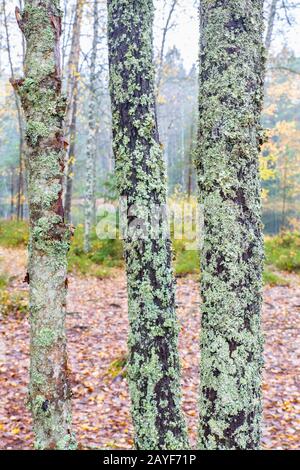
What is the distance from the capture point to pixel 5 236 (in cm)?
1398

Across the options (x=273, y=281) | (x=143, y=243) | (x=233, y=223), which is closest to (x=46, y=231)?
(x=143, y=243)

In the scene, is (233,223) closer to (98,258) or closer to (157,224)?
(157,224)

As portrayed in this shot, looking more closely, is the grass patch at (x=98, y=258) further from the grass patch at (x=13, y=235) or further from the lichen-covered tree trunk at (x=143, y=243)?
the lichen-covered tree trunk at (x=143, y=243)

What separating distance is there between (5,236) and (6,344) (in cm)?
850

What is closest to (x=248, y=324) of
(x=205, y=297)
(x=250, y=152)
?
(x=205, y=297)

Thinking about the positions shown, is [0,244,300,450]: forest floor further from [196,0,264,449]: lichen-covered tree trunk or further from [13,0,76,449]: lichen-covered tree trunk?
[196,0,264,449]: lichen-covered tree trunk

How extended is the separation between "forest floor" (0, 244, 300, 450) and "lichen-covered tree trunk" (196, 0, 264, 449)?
1.68m

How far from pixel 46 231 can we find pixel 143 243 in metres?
0.54

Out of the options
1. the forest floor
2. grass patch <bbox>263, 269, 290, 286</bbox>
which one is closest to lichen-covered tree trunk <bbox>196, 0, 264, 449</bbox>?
the forest floor

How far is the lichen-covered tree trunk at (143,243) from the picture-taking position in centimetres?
219

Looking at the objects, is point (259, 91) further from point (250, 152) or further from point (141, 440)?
point (141, 440)

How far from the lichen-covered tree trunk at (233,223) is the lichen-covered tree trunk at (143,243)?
0.34m

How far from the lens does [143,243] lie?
2.19 meters

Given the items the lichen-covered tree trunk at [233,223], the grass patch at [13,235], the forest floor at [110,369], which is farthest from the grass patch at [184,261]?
the lichen-covered tree trunk at [233,223]
